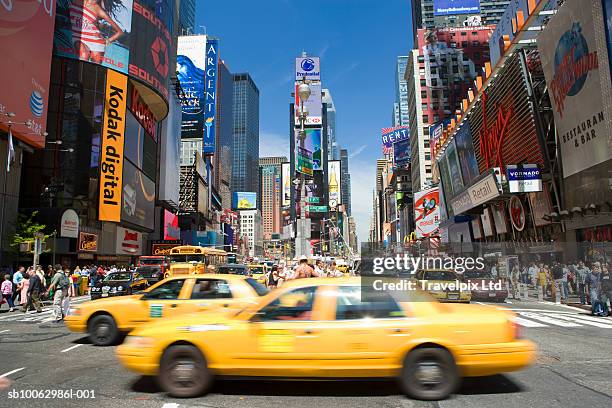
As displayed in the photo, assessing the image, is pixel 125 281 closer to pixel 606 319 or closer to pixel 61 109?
pixel 606 319

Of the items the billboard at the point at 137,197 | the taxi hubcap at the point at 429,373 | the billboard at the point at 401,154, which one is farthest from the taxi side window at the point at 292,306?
the billboard at the point at 401,154

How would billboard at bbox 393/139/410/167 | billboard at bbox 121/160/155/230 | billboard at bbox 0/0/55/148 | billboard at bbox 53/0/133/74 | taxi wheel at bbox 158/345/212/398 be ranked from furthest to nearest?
billboard at bbox 393/139/410/167
billboard at bbox 121/160/155/230
billboard at bbox 53/0/133/74
billboard at bbox 0/0/55/148
taxi wheel at bbox 158/345/212/398

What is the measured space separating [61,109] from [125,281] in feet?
91.3

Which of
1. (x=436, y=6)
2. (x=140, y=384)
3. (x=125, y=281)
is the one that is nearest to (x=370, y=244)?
(x=140, y=384)

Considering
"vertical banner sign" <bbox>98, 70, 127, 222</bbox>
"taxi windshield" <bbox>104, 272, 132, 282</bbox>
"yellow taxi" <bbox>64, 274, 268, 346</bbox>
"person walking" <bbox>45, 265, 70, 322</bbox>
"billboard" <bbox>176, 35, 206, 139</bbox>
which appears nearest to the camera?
"yellow taxi" <bbox>64, 274, 268, 346</bbox>

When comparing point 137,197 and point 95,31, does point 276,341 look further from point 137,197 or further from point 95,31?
point 137,197

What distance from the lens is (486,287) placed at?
18.7 m

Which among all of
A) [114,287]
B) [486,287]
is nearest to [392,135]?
[486,287]

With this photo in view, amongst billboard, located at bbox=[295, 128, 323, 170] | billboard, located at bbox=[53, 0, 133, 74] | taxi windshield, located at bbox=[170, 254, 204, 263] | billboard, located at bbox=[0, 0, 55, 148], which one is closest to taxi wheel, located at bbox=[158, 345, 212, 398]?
taxi windshield, located at bbox=[170, 254, 204, 263]

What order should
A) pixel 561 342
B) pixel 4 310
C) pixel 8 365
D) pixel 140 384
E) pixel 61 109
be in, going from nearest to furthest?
pixel 140 384 < pixel 8 365 < pixel 561 342 < pixel 4 310 < pixel 61 109

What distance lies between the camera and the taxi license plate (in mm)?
5637

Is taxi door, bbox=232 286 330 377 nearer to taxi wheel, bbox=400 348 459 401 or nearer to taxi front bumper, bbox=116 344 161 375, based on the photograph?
taxi front bumper, bbox=116 344 161 375

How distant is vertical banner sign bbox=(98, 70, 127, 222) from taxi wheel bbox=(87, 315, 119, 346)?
3572cm

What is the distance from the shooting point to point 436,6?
122 metres
